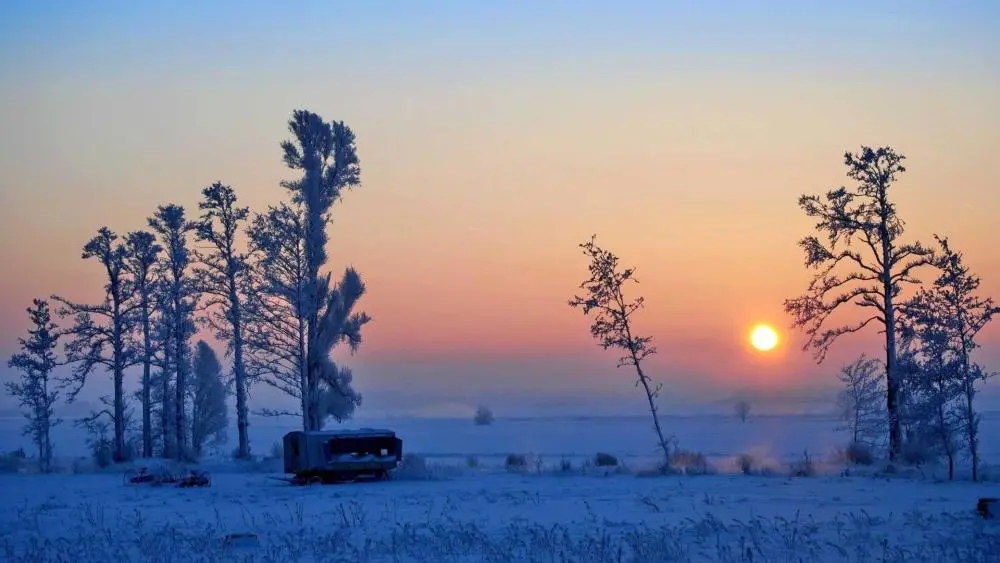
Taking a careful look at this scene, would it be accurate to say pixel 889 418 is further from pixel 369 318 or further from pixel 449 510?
pixel 369 318

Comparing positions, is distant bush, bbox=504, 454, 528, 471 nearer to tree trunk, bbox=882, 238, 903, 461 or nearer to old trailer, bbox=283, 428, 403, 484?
old trailer, bbox=283, 428, 403, 484

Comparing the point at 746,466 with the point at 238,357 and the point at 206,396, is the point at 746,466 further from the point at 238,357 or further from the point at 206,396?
the point at 206,396

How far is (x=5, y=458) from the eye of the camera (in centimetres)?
3925

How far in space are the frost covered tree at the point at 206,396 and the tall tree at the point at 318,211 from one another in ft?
50.3

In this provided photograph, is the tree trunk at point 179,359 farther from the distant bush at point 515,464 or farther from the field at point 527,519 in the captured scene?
the distant bush at point 515,464

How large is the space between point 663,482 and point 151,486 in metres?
14.8

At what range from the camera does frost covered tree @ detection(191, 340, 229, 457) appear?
168 feet

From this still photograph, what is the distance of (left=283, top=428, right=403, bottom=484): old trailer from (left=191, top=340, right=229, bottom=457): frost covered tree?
22919 millimetres

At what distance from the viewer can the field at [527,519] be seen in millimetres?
13469

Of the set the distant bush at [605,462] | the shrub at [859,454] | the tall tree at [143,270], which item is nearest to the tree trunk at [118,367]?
the tall tree at [143,270]

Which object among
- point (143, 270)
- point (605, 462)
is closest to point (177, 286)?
point (143, 270)

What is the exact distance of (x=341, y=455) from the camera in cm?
2900

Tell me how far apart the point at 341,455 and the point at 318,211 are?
11478mm

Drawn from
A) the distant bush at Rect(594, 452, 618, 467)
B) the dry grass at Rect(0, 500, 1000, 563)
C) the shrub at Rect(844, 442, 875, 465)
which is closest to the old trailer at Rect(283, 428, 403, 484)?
the distant bush at Rect(594, 452, 618, 467)
